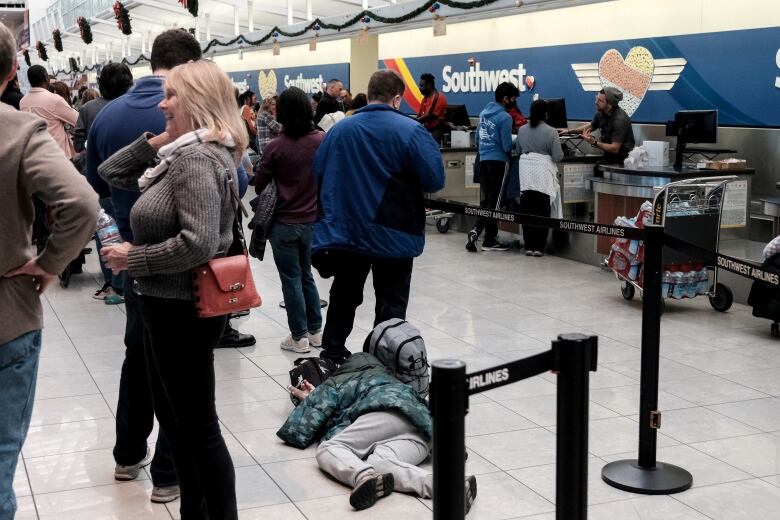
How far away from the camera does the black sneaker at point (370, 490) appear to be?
3.76 m

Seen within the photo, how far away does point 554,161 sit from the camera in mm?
9797

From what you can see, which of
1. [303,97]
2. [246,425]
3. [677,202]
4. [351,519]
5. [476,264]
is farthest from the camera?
[476,264]

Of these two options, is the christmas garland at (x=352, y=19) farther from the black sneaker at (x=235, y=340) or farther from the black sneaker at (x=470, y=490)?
the black sneaker at (x=470, y=490)

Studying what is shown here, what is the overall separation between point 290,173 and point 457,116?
7.78 meters

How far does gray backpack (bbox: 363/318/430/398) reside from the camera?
4.46 metres

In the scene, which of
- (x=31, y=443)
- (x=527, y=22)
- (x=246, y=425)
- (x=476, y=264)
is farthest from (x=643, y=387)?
(x=527, y=22)

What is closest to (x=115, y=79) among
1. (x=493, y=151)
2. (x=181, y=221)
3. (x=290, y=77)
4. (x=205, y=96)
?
(x=205, y=96)

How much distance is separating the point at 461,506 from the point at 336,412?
213 centimetres

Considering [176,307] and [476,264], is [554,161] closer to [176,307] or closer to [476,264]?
[476,264]

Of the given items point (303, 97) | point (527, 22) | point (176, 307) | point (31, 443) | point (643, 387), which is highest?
point (527, 22)

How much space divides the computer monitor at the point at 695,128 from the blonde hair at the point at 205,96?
22.8 feet

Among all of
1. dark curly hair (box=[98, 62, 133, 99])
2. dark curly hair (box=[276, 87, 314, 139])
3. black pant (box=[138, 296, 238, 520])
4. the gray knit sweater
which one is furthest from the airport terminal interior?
dark curly hair (box=[98, 62, 133, 99])

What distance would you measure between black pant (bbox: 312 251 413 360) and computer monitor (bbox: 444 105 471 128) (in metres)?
8.49

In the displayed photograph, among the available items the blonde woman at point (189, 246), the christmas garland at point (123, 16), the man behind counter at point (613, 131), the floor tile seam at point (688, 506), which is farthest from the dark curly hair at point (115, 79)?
the christmas garland at point (123, 16)
